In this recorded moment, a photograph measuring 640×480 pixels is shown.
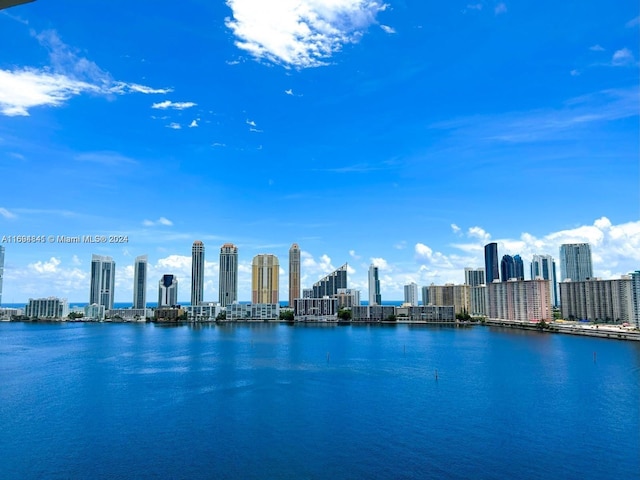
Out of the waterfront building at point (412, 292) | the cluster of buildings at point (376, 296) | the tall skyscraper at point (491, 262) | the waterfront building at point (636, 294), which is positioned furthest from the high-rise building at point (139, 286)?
the waterfront building at point (636, 294)

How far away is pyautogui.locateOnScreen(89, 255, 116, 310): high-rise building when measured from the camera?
12094cm

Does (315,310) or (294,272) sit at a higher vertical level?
(294,272)

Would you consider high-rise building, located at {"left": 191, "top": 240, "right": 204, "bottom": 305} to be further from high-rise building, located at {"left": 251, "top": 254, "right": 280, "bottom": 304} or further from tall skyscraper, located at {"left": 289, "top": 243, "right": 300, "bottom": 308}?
tall skyscraper, located at {"left": 289, "top": 243, "right": 300, "bottom": 308}

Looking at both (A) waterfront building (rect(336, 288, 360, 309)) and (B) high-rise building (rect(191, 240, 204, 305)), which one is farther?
(B) high-rise building (rect(191, 240, 204, 305))

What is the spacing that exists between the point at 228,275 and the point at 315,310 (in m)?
30.9

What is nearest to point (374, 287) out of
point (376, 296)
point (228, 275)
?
point (376, 296)

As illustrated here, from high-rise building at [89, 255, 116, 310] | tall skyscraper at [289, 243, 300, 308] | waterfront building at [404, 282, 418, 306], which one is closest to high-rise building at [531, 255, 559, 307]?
waterfront building at [404, 282, 418, 306]

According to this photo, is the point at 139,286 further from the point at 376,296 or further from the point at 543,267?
the point at 543,267

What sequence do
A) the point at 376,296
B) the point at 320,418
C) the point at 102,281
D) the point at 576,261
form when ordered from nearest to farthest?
1. the point at 320,418
2. the point at 576,261
3. the point at 102,281
4. the point at 376,296

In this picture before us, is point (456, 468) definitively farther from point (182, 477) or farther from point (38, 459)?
point (38, 459)

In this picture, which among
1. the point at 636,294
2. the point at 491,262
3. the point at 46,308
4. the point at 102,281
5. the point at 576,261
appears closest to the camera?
the point at 636,294

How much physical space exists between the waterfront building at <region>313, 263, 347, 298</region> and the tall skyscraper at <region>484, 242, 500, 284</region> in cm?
4352

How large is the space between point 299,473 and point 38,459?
9108 millimetres

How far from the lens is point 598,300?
7481 centimetres
